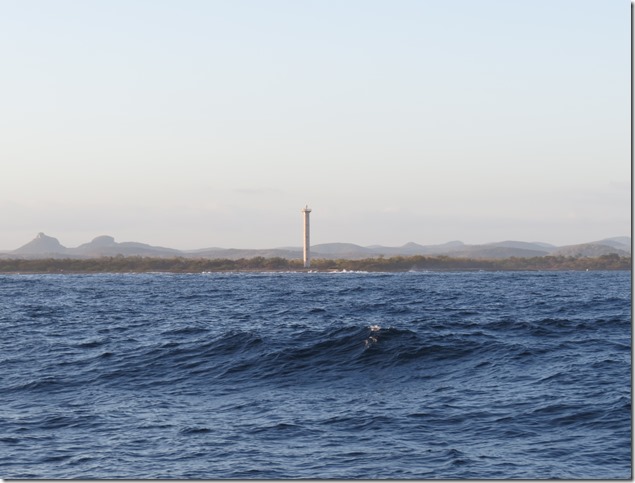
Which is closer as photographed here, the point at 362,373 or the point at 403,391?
the point at 403,391

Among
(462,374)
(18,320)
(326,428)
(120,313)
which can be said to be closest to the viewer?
(326,428)

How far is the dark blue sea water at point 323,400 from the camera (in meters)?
18.2

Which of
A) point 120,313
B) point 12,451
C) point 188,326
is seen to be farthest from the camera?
point 120,313

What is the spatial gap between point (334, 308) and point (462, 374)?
3211cm

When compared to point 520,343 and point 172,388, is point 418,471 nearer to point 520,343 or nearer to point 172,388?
point 172,388

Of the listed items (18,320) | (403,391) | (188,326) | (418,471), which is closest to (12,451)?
(418,471)

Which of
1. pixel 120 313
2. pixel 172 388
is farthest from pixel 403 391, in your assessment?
pixel 120 313

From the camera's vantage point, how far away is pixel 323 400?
25250 mm

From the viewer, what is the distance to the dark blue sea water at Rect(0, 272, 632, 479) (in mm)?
18203

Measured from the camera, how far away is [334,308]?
2389 inches

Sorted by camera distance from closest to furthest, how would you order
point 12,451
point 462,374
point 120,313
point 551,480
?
point 551,480, point 12,451, point 462,374, point 120,313

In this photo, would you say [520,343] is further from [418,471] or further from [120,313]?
[120,313]

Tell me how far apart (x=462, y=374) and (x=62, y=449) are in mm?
14493

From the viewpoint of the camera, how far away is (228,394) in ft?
87.2
